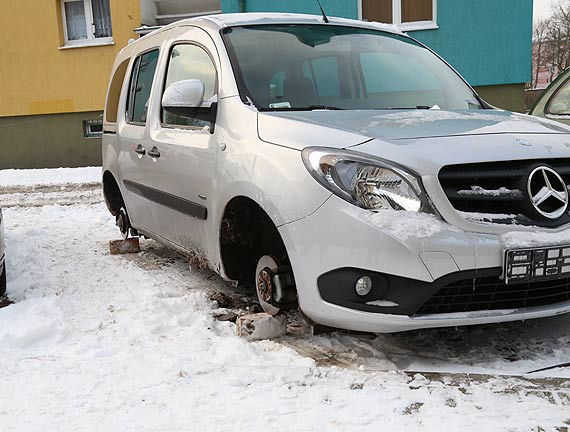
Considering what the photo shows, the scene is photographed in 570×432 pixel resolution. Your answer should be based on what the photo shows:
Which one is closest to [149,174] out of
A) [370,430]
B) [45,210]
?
[370,430]

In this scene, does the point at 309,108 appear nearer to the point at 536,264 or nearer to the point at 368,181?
the point at 368,181

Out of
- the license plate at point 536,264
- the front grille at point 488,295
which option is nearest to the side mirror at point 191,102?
the front grille at point 488,295

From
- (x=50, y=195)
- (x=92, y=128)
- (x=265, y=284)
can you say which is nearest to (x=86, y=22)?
(x=92, y=128)

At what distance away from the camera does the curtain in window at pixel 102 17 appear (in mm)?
14266

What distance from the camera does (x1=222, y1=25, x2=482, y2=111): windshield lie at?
3.54 meters

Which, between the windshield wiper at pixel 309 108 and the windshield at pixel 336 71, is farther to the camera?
the windshield at pixel 336 71

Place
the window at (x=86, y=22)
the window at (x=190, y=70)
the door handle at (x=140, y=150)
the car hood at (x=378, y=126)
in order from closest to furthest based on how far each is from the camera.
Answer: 1. the car hood at (x=378, y=126)
2. the window at (x=190, y=70)
3. the door handle at (x=140, y=150)
4. the window at (x=86, y=22)

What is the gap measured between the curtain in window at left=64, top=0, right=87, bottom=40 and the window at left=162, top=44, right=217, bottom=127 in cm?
1128

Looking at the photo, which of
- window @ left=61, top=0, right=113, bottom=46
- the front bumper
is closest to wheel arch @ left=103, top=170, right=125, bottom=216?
the front bumper

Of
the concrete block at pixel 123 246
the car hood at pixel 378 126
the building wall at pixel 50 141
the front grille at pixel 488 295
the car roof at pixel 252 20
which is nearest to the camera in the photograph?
the front grille at pixel 488 295

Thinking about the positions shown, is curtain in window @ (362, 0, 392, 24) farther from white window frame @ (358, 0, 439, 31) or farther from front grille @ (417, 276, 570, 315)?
front grille @ (417, 276, 570, 315)

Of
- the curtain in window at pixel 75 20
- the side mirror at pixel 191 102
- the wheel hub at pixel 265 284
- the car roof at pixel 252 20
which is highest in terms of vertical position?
the curtain in window at pixel 75 20

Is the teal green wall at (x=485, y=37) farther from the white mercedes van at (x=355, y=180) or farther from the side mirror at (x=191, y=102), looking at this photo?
the side mirror at (x=191, y=102)

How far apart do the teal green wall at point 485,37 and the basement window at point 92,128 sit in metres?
5.96
